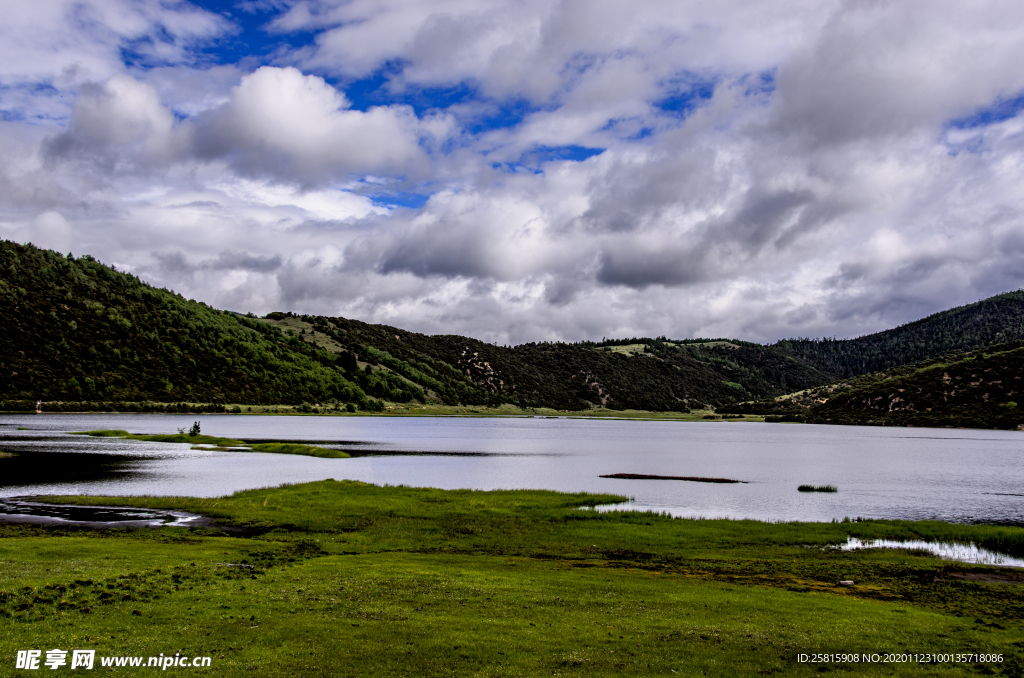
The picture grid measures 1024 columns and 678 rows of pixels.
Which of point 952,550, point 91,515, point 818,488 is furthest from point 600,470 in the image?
point 91,515

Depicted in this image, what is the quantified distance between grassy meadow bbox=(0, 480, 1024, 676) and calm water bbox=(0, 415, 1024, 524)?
49.3 ft

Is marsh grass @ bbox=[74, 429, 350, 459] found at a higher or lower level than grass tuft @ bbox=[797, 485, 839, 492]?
higher

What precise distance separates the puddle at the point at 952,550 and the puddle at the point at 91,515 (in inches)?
1510

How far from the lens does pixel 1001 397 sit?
7682 inches

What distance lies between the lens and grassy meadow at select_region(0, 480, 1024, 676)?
16.1m

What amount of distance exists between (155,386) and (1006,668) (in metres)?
207

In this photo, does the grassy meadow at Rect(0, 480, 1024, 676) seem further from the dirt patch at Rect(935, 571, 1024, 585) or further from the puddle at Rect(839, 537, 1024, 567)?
the puddle at Rect(839, 537, 1024, 567)

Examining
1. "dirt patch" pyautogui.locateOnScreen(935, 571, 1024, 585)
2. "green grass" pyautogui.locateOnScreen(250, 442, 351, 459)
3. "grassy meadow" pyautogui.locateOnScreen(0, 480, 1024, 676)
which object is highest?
"green grass" pyautogui.locateOnScreen(250, 442, 351, 459)

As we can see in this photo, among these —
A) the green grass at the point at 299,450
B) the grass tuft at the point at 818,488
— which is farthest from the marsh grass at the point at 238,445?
the grass tuft at the point at 818,488

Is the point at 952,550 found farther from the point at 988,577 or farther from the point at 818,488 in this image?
the point at 818,488

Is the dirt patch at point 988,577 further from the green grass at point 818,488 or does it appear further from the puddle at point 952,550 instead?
the green grass at point 818,488

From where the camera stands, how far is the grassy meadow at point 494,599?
16141 mm

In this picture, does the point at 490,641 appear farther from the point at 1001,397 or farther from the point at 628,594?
the point at 1001,397

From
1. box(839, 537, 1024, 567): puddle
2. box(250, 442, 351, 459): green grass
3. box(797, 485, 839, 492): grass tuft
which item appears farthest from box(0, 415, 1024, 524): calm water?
box(839, 537, 1024, 567): puddle
